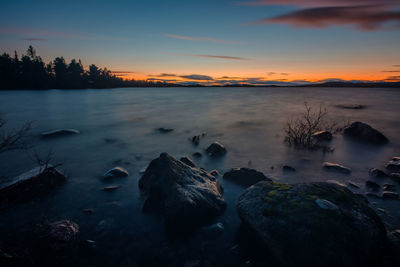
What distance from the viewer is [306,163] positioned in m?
8.17

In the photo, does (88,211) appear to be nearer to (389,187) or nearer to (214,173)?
(214,173)

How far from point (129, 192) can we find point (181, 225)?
2.30 m

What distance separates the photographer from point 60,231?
13.1ft

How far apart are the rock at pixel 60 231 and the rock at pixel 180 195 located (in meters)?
1.65

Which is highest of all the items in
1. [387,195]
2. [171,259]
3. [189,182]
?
[189,182]

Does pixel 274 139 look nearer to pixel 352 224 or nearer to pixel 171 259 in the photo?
pixel 352 224

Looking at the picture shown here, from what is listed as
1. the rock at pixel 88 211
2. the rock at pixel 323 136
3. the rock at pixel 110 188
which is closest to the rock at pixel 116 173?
the rock at pixel 110 188

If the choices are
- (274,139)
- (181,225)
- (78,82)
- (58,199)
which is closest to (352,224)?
(181,225)

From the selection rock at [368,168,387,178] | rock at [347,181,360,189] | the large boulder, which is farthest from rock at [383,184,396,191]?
the large boulder

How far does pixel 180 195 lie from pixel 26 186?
167 inches

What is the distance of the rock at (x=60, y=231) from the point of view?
12.7 ft

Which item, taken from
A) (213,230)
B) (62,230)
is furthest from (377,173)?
(62,230)

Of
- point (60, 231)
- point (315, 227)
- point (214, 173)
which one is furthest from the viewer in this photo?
point (214, 173)

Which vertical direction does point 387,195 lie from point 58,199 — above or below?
above
